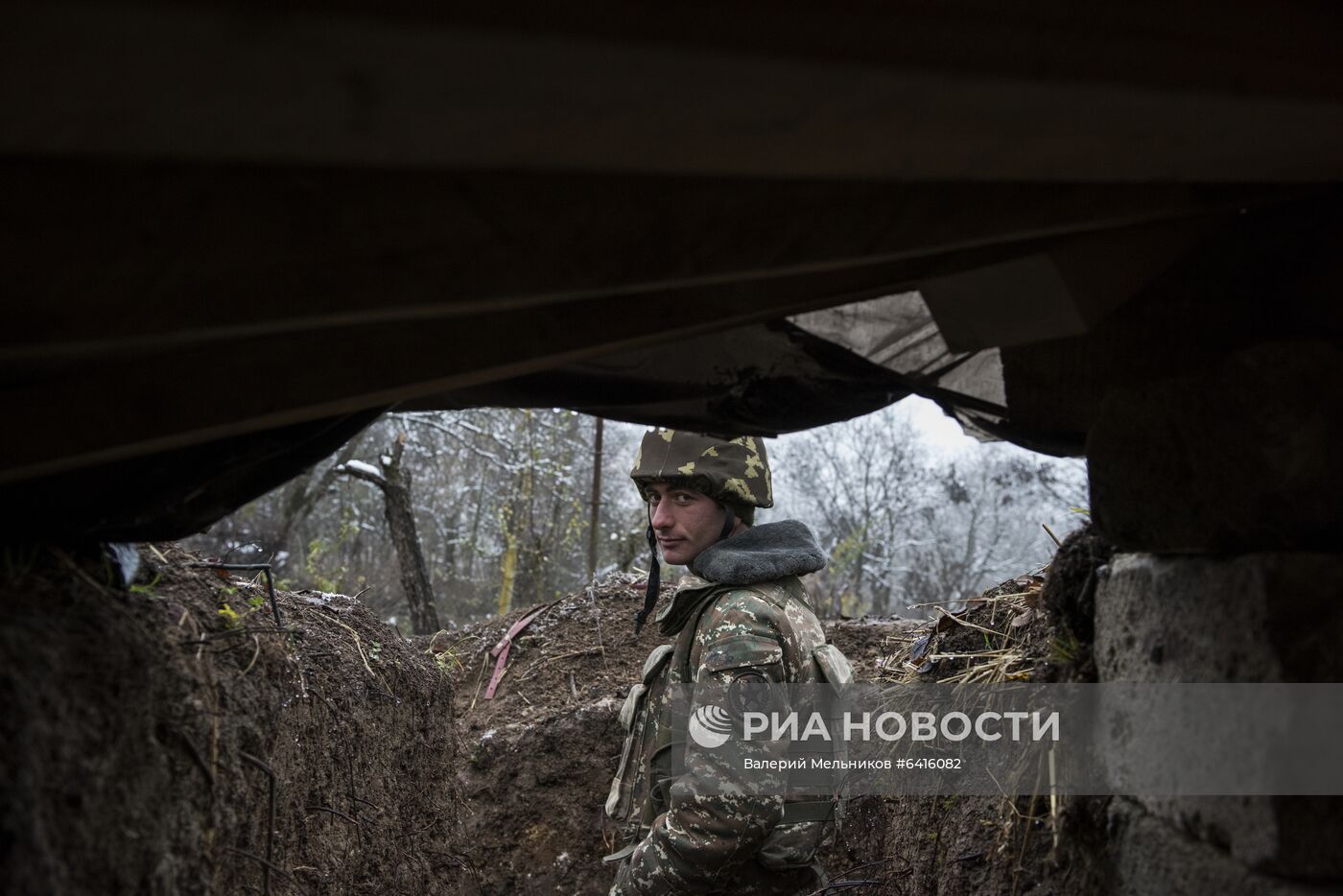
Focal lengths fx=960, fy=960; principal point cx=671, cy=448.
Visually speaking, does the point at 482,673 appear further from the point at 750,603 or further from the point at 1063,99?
the point at 1063,99

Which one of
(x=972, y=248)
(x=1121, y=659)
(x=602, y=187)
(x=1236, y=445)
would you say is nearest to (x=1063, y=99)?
(x=972, y=248)

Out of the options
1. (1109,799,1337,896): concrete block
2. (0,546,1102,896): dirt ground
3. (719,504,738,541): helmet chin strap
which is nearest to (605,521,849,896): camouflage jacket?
(719,504,738,541): helmet chin strap

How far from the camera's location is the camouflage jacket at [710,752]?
2869 mm

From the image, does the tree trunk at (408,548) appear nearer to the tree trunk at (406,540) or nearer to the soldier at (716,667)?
the tree trunk at (406,540)

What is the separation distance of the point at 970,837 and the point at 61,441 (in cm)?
258

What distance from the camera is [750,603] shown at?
321cm

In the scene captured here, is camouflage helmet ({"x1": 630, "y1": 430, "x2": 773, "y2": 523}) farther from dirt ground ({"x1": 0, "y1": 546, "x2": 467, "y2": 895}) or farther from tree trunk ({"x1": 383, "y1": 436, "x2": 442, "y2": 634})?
tree trunk ({"x1": 383, "y1": 436, "x2": 442, "y2": 634})

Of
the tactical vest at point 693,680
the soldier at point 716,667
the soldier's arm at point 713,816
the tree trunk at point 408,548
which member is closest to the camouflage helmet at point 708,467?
the soldier at point 716,667

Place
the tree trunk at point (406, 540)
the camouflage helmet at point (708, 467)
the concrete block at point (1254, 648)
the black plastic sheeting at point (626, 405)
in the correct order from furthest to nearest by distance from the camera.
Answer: the tree trunk at point (406, 540)
the camouflage helmet at point (708, 467)
the black plastic sheeting at point (626, 405)
the concrete block at point (1254, 648)

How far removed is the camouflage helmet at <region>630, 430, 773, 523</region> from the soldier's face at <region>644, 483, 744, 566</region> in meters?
0.05

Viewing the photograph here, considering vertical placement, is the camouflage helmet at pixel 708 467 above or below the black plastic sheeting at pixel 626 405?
above

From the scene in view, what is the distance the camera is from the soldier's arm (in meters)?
2.85

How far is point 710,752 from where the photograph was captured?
2.92 m
